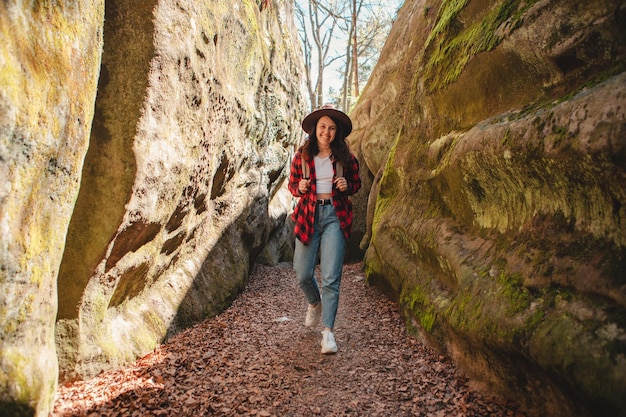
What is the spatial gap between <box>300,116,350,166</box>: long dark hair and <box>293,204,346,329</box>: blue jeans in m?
0.66

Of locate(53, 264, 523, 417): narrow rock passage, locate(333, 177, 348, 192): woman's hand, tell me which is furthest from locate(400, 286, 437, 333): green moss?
locate(333, 177, 348, 192): woman's hand

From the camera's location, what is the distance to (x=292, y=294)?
7637 millimetres

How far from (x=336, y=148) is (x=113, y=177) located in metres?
2.65

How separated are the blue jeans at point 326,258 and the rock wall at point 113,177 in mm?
1804

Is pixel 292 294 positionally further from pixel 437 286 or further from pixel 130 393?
pixel 130 393

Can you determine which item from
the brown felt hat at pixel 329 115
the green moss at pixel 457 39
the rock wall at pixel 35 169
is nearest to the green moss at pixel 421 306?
the brown felt hat at pixel 329 115

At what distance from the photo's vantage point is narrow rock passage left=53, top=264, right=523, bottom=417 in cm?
336

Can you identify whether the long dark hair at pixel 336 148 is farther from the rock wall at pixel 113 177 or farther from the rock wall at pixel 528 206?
the rock wall at pixel 113 177

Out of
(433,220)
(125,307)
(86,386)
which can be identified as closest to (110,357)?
(86,386)

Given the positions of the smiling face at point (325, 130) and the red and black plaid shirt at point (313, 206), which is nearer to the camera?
the red and black plaid shirt at point (313, 206)

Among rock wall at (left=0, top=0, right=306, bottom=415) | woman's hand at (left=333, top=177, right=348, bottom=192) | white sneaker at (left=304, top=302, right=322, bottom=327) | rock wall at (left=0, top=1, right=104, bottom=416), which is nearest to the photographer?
rock wall at (left=0, top=1, right=104, bottom=416)

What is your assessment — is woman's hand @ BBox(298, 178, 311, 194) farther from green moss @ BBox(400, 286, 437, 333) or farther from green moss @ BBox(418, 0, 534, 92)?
green moss @ BBox(418, 0, 534, 92)

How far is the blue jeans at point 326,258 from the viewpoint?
4645mm

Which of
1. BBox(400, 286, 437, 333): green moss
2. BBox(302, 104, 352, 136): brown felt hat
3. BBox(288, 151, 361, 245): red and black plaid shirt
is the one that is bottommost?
BBox(400, 286, 437, 333): green moss
